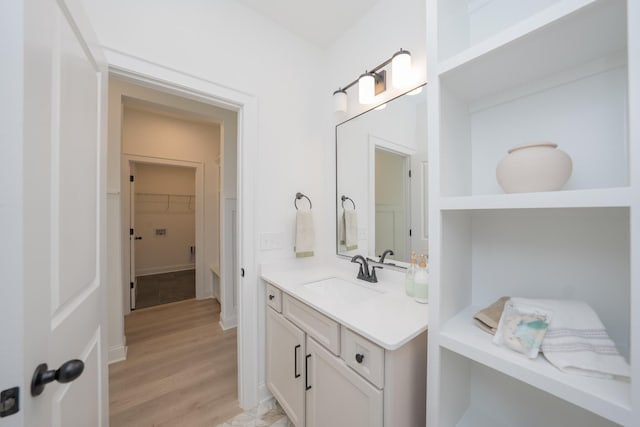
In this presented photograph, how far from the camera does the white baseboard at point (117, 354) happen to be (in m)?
2.01

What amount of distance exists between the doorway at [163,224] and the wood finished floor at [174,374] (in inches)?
89.5

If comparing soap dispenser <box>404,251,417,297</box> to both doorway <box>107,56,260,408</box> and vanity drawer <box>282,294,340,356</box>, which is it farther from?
doorway <box>107,56,260,408</box>

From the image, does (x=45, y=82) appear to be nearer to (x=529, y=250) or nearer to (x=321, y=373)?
(x=321, y=373)

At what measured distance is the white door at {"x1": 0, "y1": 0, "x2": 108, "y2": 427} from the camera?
463mm

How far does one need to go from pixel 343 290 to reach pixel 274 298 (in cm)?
45

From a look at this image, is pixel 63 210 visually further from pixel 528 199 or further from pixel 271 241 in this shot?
pixel 528 199

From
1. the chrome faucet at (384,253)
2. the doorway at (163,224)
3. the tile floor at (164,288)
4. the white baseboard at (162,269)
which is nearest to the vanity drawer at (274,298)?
the chrome faucet at (384,253)

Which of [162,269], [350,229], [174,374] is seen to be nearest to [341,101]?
[350,229]

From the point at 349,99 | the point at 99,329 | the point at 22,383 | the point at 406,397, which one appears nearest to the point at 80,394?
the point at 99,329

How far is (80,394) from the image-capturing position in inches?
30.3

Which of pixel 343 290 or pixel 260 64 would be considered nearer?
pixel 343 290

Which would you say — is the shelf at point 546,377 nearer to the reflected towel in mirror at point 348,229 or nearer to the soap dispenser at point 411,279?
the soap dispenser at point 411,279

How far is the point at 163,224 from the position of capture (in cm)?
526

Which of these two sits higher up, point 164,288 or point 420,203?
point 420,203
